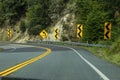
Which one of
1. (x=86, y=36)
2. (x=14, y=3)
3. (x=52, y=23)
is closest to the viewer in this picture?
(x=86, y=36)

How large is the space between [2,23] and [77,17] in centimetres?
3375

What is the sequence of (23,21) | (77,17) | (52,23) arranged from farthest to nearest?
(23,21), (52,23), (77,17)

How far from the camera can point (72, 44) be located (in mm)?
67188

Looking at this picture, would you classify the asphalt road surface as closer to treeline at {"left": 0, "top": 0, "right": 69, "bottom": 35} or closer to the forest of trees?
the forest of trees

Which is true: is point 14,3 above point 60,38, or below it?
above

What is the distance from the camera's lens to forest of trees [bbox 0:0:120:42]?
59.2m

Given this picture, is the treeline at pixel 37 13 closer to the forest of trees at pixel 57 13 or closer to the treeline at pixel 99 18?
the forest of trees at pixel 57 13

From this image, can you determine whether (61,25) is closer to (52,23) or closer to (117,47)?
(52,23)

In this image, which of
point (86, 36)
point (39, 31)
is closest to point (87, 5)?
point (86, 36)

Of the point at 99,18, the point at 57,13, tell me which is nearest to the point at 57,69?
the point at 99,18

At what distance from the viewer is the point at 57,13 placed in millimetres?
83625

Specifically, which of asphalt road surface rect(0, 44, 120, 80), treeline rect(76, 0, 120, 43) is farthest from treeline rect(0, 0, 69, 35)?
asphalt road surface rect(0, 44, 120, 80)

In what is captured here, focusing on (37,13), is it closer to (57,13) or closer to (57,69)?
(57,13)

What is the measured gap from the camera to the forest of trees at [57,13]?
59.2m
